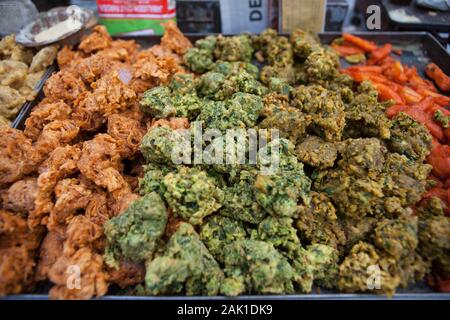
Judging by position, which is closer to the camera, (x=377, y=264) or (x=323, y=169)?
(x=377, y=264)

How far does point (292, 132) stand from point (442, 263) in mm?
1228

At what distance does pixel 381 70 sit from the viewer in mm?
3320

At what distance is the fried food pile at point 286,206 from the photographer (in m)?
1.99

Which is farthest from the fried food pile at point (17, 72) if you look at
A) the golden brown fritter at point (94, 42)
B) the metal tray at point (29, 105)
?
the golden brown fritter at point (94, 42)

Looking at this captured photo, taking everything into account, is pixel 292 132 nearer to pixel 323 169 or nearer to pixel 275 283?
pixel 323 169

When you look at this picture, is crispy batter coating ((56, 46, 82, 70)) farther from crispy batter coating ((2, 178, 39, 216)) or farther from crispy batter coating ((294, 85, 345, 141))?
crispy batter coating ((294, 85, 345, 141))

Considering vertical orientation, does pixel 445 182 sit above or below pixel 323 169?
below

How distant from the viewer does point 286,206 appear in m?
2.02

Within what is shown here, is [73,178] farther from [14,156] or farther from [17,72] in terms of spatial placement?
[17,72]

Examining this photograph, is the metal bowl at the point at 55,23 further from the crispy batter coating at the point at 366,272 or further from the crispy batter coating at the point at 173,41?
the crispy batter coating at the point at 366,272

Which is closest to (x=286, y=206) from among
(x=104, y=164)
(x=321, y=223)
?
(x=321, y=223)
